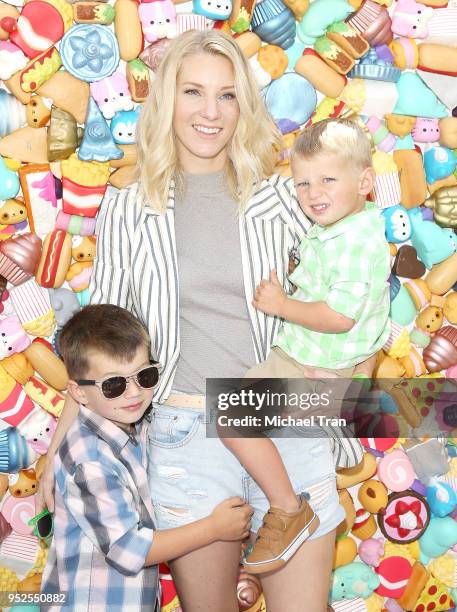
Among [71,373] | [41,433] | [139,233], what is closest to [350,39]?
[139,233]

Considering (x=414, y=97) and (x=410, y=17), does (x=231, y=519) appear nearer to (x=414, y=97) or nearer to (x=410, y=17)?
(x=414, y=97)

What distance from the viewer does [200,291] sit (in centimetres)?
193

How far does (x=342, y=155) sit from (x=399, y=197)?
0.61 meters

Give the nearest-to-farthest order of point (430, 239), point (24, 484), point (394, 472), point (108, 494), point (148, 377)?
point (108, 494) → point (148, 377) → point (24, 484) → point (430, 239) → point (394, 472)

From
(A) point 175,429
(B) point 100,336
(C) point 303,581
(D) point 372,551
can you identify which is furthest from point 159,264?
(D) point 372,551

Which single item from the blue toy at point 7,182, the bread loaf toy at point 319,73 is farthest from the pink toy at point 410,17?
the blue toy at point 7,182

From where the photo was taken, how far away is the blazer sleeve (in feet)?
6.44

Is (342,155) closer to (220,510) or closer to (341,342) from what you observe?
(341,342)

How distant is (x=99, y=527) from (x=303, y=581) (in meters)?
0.52

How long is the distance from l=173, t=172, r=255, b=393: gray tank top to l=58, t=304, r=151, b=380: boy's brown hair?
14 centimetres

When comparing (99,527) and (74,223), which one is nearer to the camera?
(99,527)

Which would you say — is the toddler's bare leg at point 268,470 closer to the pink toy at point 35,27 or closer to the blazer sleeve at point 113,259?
the blazer sleeve at point 113,259

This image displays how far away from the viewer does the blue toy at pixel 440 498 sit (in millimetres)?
2586

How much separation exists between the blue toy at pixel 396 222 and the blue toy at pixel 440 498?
83 cm
